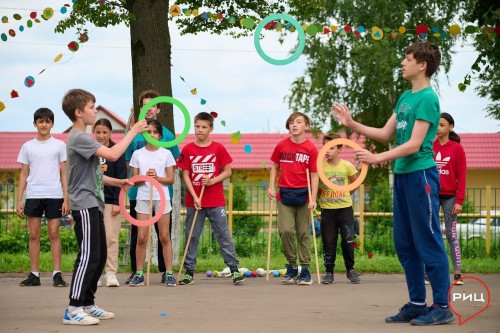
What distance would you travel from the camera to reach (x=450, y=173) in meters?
9.88

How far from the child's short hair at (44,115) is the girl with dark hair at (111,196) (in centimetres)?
50

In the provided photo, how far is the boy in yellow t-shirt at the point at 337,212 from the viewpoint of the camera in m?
10.5

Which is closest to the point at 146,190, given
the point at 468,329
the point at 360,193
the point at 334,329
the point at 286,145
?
the point at 286,145

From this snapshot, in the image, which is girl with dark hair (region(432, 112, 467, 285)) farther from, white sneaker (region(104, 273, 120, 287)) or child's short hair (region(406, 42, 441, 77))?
white sneaker (region(104, 273, 120, 287))

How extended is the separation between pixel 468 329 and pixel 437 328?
23 centimetres

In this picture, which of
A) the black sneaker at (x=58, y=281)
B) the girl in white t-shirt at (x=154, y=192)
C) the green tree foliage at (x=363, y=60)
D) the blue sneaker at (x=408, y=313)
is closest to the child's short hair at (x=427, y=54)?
the blue sneaker at (x=408, y=313)

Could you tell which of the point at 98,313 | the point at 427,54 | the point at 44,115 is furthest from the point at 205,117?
the point at 427,54

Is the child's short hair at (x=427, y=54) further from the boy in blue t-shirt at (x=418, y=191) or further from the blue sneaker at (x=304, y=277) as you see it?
the blue sneaker at (x=304, y=277)

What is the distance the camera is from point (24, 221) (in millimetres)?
15719

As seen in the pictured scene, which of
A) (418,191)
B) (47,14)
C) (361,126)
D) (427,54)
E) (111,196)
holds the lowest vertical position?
(111,196)

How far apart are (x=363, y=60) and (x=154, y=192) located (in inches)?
937

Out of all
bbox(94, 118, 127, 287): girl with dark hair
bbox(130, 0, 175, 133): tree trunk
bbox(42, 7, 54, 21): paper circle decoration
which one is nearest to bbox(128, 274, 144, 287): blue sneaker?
bbox(94, 118, 127, 287): girl with dark hair

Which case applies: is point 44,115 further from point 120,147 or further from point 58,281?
point 120,147

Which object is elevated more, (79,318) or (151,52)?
(151,52)
